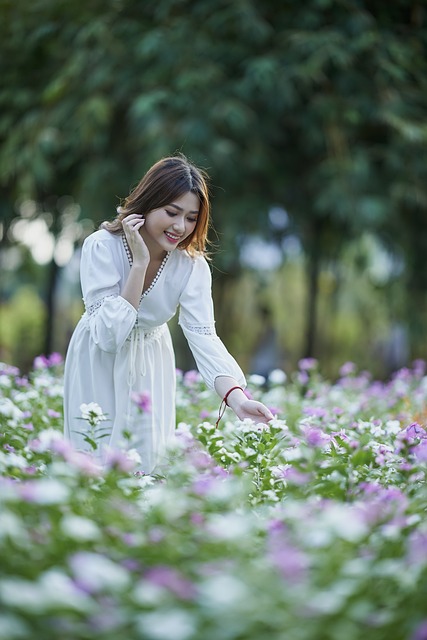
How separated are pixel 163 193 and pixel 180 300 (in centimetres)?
39

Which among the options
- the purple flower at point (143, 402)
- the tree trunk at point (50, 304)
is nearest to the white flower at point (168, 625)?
the purple flower at point (143, 402)

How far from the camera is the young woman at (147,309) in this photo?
2756 mm

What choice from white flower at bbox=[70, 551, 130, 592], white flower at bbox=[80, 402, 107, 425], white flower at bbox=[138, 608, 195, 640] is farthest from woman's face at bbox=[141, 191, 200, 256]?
white flower at bbox=[138, 608, 195, 640]

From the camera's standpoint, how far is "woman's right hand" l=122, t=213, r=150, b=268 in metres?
2.71

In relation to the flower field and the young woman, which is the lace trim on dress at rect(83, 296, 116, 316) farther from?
the flower field

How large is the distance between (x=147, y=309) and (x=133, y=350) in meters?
0.15

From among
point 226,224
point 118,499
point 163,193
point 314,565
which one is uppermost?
point 226,224

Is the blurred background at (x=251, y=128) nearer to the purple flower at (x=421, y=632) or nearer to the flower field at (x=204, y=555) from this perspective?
the flower field at (x=204, y=555)

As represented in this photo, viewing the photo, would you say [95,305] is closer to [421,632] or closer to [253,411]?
[253,411]

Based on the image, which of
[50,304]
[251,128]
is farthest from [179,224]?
[50,304]

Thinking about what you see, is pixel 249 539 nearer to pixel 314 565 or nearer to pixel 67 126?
pixel 314 565

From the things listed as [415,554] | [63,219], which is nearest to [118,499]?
[415,554]

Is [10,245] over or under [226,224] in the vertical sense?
over

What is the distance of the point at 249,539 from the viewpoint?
174 centimetres
